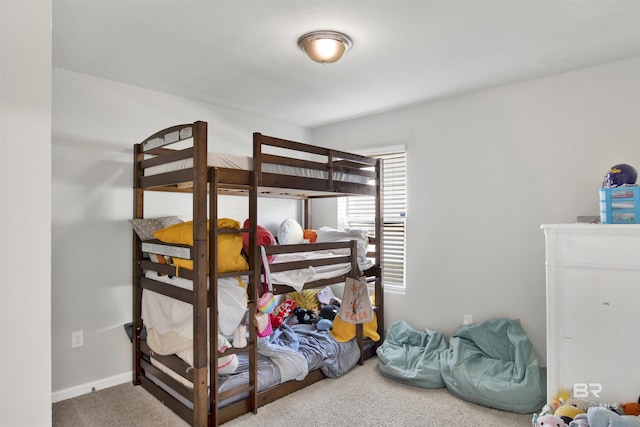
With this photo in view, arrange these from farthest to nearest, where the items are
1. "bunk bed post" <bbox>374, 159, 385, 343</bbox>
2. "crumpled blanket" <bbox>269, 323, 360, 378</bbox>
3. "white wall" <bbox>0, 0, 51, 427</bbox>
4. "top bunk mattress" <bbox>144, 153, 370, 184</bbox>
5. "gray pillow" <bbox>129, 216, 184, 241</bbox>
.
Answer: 1. "bunk bed post" <bbox>374, 159, 385, 343</bbox>
2. "crumpled blanket" <bbox>269, 323, 360, 378</bbox>
3. "gray pillow" <bbox>129, 216, 184, 241</bbox>
4. "top bunk mattress" <bbox>144, 153, 370, 184</bbox>
5. "white wall" <bbox>0, 0, 51, 427</bbox>

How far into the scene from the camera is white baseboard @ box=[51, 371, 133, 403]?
2.69 m

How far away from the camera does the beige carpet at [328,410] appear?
7.93 feet

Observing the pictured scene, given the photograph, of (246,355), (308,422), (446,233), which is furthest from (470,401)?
(246,355)

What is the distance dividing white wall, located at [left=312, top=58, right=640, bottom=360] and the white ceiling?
0.22 meters

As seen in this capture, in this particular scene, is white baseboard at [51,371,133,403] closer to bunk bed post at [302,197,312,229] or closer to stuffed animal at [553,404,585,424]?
bunk bed post at [302,197,312,229]

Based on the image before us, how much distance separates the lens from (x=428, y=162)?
360 cm

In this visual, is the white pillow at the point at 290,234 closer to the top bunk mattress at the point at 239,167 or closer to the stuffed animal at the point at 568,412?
the top bunk mattress at the point at 239,167

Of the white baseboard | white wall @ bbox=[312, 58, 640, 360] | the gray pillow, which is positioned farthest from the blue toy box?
the white baseboard

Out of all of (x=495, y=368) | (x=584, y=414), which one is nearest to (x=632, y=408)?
(x=584, y=414)

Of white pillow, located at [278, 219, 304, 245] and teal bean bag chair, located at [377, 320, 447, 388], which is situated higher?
white pillow, located at [278, 219, 304, 245]

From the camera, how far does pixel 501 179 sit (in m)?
3.17

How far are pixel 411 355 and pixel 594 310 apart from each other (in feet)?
4.78

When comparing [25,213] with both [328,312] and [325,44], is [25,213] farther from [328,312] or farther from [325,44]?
[328,312]

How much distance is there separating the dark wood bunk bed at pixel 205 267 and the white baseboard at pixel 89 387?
128 millimetres
